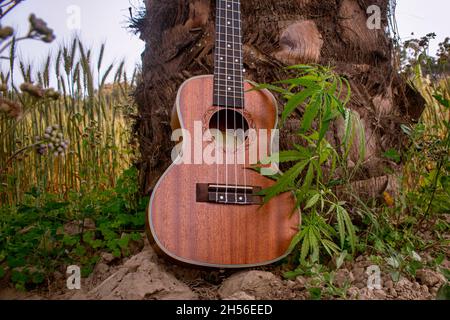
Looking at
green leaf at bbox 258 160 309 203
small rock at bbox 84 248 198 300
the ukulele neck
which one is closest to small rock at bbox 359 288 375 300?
green leaf at bbox 258 160 309 203

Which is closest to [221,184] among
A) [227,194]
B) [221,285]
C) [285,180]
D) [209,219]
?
[227,194]

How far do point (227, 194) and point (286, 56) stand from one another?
31.5 inches

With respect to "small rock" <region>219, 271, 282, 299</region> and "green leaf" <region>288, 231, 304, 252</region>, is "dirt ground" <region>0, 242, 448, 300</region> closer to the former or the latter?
"small rock" <region>219, 271, 282, 299</region>

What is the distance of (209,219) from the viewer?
6.33ft

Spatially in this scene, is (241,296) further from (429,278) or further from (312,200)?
(429,278)

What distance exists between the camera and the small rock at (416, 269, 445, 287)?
1.95 m

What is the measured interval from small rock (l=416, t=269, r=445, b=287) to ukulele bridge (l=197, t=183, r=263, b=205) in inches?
27.6

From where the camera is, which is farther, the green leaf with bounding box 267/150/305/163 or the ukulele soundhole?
the ukulele soundhole

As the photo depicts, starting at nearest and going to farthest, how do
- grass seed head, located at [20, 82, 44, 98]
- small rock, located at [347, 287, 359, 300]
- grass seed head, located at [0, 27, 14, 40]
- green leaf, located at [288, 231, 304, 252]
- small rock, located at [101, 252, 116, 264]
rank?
1. grass seed head, located at [0, 27, 14, 40]
2. grass seed head, located at [20, 82, 44, 98]
3. small rock, located at [347, 287, 359, 300]
4. green leaf, located at [288, 231, 304, 252]
5. small rock, located at [101, 252, 116, 264]

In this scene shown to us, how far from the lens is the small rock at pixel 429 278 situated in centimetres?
195

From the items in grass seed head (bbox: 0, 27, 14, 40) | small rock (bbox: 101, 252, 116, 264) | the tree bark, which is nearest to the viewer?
grass seed head (bbox: 0, 27, 14, 40)

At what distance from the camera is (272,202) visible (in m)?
2.04

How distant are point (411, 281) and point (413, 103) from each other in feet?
3.55
